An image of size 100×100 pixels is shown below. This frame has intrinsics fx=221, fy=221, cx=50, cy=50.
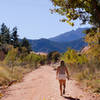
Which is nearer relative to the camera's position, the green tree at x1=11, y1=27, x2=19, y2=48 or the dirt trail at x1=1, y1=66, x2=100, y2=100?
the dirt trail at x1=1, y1=66, x2=100, y2=100

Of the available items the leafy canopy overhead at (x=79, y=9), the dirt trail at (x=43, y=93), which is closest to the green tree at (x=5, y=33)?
the dirt trail at (x=43, y=93)

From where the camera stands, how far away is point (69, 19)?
8.44 meters

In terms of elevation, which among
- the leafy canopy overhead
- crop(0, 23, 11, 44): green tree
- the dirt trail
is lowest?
the dirt trail

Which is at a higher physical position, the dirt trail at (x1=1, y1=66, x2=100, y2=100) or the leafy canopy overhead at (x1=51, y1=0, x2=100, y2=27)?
the leafy canopy overhead at (x1=51, y1=0, x2=100, y2=27)

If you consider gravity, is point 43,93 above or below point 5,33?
below

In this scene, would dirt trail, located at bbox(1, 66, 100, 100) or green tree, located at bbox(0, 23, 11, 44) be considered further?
green tree, located at bbox(0, 23, 11, 44)

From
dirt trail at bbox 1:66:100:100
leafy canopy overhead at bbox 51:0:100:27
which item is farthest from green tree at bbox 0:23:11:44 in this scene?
leafy canopy overhead at bbox 51:0:100:27

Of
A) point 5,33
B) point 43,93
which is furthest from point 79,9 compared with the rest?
point 5,33

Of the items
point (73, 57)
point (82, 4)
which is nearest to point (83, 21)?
point (82, 4)

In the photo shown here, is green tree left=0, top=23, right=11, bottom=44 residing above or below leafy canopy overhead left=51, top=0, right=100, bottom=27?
above

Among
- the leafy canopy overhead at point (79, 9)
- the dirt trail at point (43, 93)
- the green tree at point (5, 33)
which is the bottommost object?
the dirt trail at point (43, 93)

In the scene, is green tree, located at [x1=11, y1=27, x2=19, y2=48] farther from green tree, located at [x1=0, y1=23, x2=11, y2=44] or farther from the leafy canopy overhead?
the leafy canopy overhead

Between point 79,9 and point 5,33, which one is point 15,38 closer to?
point 5,33

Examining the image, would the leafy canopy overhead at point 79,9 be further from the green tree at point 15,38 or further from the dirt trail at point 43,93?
the green tree at point 15,38
